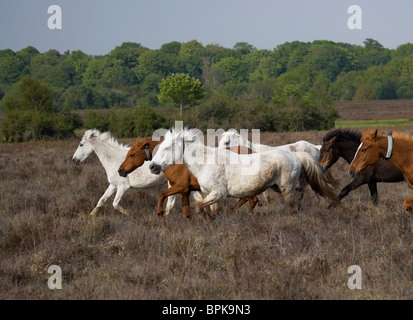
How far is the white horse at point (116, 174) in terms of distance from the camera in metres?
9.81

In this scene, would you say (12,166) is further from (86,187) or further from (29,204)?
(29,204)

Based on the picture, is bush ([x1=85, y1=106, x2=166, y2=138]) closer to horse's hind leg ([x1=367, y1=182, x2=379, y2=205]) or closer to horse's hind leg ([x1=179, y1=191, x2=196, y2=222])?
horse's hind leg ([x1=367, y1=182, x2=379, y2=205])

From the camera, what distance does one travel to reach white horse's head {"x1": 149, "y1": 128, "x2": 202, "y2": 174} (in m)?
8.04

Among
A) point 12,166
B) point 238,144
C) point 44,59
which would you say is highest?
point 44,59

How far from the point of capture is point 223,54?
546 ft

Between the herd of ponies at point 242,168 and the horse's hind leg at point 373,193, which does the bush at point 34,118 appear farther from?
the horse's hind leg at point 373,193

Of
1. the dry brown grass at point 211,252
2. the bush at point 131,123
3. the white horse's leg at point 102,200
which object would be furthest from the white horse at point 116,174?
the bush at point 131,123

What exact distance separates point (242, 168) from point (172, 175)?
3.71 feet

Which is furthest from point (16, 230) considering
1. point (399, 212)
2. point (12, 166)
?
point (12, 166)

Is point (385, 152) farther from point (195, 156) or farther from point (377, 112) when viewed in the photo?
point (377, 112)

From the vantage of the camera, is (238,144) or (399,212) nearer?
(399,212)

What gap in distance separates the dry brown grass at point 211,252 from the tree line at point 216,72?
42.1 meters

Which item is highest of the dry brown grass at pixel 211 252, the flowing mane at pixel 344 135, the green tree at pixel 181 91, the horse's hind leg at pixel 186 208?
the green tree at pixel 181 91

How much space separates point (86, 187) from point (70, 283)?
6987 mm
